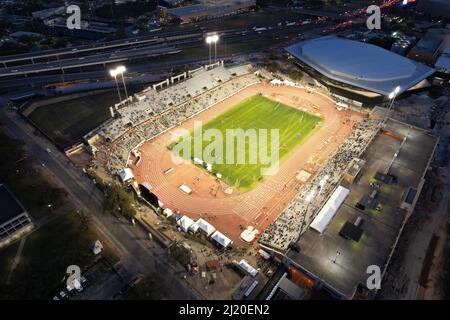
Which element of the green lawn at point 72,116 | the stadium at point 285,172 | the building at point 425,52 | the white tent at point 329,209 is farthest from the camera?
the building at point 425,52

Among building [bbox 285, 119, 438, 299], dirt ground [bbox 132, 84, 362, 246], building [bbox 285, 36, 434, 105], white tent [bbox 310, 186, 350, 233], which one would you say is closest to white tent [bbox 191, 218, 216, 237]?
dirt ground [bbox 132, 84, 362, 246]

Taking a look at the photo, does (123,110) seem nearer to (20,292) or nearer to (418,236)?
(20,292)

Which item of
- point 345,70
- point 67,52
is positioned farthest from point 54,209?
point 345,70

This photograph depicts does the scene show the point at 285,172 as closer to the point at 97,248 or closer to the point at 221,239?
the point at 221,239

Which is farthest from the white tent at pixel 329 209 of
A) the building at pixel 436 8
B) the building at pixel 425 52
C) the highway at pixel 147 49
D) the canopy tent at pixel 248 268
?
the building at pixel 436 8

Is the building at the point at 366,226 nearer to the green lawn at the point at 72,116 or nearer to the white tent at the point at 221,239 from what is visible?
the white tent at the point at 221,239

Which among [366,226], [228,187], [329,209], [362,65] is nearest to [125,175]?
[228,187]
